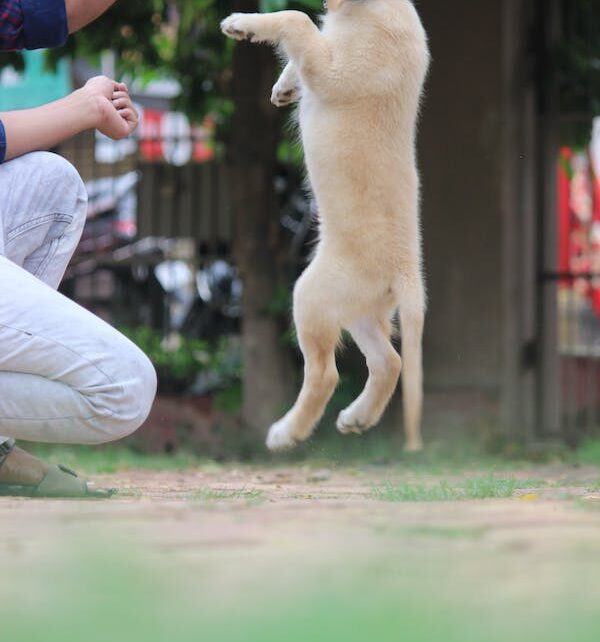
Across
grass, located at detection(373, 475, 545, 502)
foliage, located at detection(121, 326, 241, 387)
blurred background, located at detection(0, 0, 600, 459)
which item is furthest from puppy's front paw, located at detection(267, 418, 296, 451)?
foliage, located at detection(121, 326, 241, 387)

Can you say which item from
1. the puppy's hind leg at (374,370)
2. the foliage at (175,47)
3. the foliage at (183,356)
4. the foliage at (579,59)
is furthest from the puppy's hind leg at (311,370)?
the foliage at (579,59)

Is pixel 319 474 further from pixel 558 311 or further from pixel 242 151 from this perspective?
pixel 558 311

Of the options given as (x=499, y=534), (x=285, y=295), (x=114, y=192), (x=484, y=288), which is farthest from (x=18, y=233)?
(x=114, y=192)

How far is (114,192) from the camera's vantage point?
9734 mm

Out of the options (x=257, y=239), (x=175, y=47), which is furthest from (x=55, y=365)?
(x=175, y=47)

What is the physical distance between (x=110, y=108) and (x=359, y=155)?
2.56ft

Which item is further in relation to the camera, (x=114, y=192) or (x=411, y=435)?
(x=114, y=192)

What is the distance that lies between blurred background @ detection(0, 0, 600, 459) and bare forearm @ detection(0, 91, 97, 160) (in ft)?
12.1

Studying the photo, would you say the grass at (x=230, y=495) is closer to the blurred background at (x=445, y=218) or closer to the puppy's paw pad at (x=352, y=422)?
the puppy's paw pad at (x=352, y=422)

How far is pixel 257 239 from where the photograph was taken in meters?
7.76

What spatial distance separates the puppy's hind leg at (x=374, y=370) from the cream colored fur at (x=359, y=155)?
0.13 m

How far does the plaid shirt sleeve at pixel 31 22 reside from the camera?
12.2 feet

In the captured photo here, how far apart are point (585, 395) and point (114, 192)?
392 centimetres

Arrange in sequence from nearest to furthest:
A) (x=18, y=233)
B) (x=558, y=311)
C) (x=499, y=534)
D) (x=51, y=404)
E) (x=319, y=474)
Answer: (x=499, y=534)
(x=51, y=404)
(x=18, y=233)
(x=319, y=474)
(x=558, y=311)
